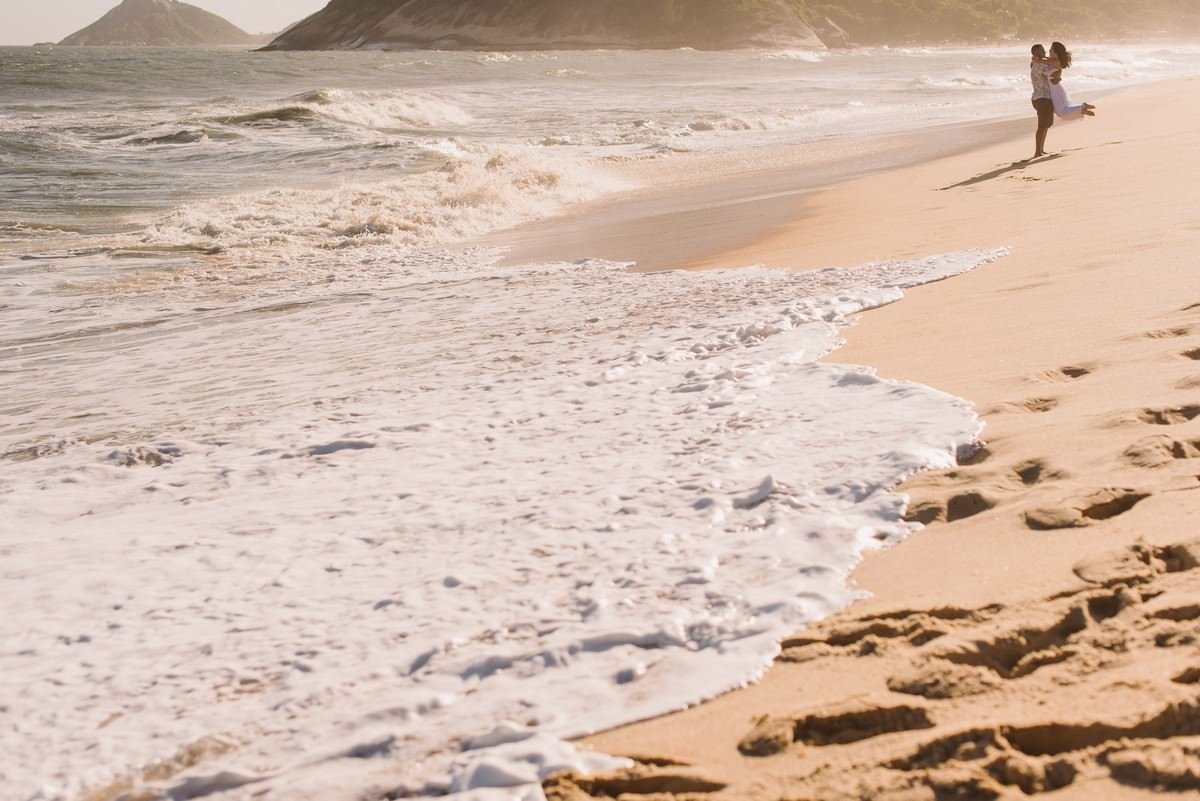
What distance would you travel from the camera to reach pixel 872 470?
11.1 feet

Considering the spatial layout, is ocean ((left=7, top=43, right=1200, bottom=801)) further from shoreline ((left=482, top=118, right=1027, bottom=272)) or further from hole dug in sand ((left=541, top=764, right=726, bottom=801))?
shoreline ((left=482, top=118, right=1027, bottom=272))

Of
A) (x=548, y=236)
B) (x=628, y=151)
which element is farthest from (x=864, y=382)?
(x=628, y=151)

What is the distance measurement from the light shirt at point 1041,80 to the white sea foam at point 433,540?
718cm

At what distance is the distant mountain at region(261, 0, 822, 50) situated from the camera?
93000 millimetres

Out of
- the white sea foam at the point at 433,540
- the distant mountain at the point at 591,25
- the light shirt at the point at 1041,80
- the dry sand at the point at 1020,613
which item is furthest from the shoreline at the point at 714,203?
the distant mountain at the point at 591,25

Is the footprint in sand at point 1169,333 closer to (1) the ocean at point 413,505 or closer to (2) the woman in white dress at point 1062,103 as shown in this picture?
(1) the ocean at point 413,505

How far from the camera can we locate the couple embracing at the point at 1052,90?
38.5ft

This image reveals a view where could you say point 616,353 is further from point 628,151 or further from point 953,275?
point 628,151

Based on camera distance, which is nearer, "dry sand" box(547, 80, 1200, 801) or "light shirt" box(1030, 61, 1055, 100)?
"dry sand" box(547, 80, 1200, 801)

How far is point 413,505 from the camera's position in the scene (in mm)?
3602

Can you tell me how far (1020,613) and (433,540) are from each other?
65.1 inches

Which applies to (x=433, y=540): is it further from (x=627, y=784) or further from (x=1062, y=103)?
(x=1062, y=103)

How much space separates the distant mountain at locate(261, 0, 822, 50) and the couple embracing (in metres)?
81.0

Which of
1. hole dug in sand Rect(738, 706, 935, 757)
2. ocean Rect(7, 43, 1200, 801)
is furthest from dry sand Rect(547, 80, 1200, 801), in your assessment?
ocean Rect(7, 43, 1200, 801)
